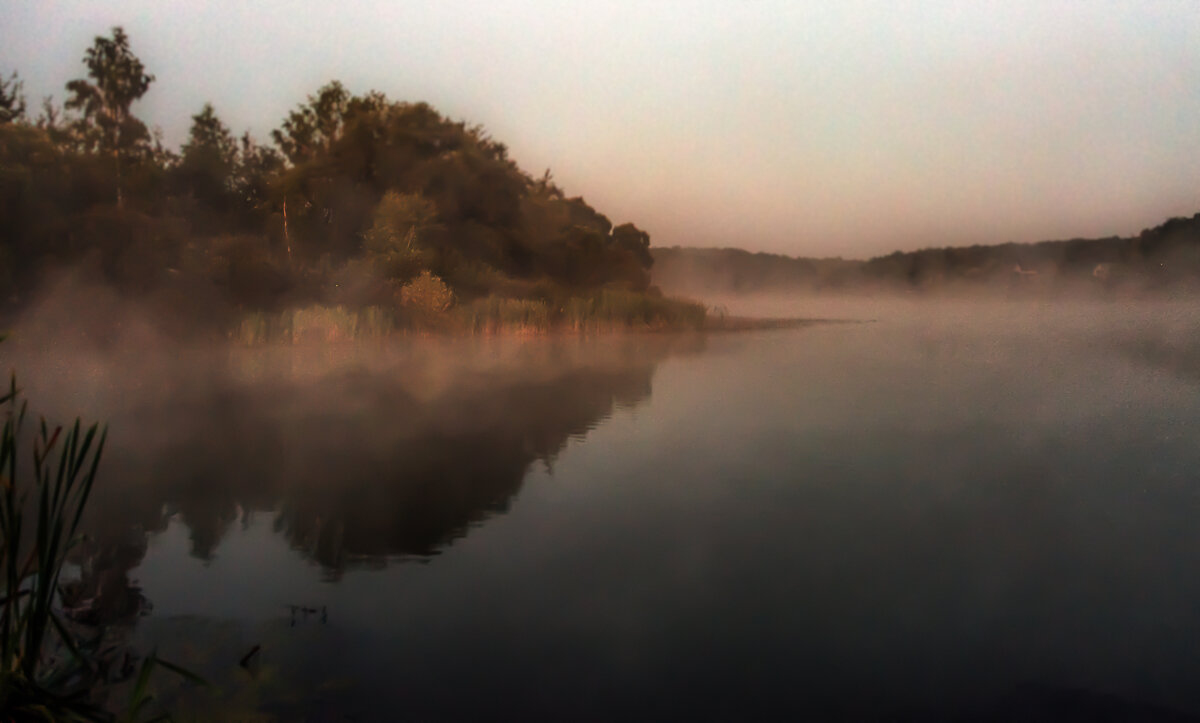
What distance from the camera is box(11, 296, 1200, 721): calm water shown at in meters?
3.94

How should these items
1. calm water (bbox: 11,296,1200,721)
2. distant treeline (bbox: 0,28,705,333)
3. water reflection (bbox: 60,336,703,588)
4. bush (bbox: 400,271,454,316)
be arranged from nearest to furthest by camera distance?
1. calm water (bbox: 11,296,1200,721)
2. water reflection (bbox: 60,336,703,588)
3. distant treeline (bbox: 0,28,705,333)
4. bush (bbox: 400,271,454,316)

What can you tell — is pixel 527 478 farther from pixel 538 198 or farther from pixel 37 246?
pixel 538 198

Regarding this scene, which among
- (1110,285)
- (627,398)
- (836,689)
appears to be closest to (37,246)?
(627,398)

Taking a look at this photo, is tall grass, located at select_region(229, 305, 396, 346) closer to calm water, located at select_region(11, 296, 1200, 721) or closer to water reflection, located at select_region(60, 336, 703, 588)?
water reflection, located at select_region(60, 336, 703, 588)

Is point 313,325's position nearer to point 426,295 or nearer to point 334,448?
point 426,295

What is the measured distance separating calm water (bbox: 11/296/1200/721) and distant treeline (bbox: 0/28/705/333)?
9.28 m

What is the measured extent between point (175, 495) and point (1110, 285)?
3296 inches

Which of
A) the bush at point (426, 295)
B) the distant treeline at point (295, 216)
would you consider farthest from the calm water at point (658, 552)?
the bush at point (426, 295)

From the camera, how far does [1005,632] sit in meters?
4.52

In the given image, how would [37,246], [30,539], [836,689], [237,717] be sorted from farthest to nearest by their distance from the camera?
[37,246], [30,539], [836,689], [237,717]

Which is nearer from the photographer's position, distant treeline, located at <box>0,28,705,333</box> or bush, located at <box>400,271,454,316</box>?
distant treeline, located at <box>0,28,705,333</box>

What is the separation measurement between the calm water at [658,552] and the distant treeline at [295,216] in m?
9.28

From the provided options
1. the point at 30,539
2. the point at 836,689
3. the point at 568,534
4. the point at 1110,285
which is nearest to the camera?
the point at 836,689

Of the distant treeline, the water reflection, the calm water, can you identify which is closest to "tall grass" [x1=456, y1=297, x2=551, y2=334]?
the distant treeline
